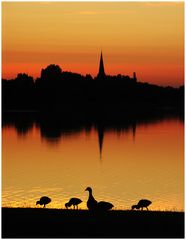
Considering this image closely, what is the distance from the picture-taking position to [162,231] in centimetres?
1551

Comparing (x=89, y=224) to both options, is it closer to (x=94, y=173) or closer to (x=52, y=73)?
(x=94, y=173)

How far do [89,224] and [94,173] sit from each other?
30.6m

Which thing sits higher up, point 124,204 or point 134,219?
point 134,219

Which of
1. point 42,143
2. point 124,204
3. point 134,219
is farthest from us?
point 42,143

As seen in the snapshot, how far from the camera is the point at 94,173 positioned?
153 feet

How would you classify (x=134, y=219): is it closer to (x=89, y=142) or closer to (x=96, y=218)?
(x=96, y=218)

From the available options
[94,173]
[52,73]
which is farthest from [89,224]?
[52,73]

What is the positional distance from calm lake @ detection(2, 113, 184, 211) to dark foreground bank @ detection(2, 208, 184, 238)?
309 inches

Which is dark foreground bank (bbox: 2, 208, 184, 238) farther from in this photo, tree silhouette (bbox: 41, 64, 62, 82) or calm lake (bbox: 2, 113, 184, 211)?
tree silhouette (bbox: 41, 64, 62, 82)

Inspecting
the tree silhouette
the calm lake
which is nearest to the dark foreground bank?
the calm lake

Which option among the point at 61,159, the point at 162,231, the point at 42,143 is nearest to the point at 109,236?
the point at 162,231

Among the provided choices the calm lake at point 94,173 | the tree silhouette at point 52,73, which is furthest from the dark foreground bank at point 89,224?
the tree silhouette at point 52,73

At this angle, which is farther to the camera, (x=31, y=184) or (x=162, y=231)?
(x=31, y=184)

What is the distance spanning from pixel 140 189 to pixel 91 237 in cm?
2341
